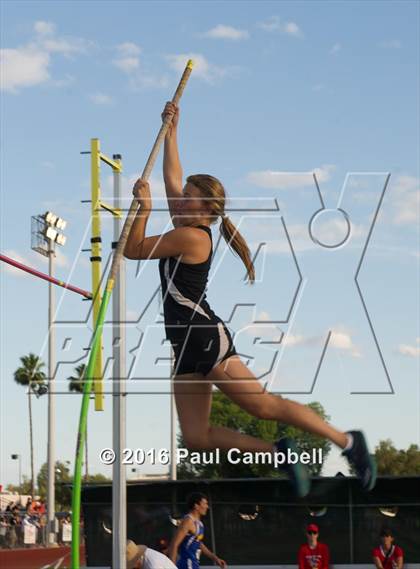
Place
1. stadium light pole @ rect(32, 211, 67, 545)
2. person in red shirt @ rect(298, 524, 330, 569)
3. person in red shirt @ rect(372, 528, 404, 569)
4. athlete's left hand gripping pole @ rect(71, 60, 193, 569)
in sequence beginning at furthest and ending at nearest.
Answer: stadium light pole @ rect(32, 211, 67, 545) < person in red shirt @ rect(372, 528, 404, 569) < person in red shirt @ rect(298, 524, 330, 569) < athlete's left hand gripping pole @ rect(71, 60, 193, 569)

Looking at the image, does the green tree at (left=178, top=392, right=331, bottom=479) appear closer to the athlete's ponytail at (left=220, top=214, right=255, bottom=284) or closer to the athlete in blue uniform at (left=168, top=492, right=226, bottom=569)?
the athlete in blue uniform at (left=168, top=492, right=226, bottom=569)

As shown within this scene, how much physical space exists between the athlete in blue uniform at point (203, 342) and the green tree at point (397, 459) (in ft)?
126

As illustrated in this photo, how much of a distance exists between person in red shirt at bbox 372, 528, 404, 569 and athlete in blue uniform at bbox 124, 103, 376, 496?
902 centimetres

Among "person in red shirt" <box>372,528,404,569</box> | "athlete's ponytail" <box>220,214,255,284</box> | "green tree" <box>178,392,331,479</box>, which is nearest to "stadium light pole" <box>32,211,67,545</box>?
"green tree" <box>178,392,331,479</box>

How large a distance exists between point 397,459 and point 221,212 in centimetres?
4328

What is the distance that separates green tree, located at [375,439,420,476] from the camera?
4422cm

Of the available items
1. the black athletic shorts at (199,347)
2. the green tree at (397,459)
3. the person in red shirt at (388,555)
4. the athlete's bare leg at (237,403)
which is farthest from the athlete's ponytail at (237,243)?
the green tree at (397,459)

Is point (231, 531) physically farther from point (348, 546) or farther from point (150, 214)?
point (150, 214)

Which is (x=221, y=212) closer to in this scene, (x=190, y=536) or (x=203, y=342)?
(x=203, y=342)

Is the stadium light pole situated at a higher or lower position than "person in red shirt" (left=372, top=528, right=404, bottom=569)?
higher

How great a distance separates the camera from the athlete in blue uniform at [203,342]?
512 centimetres

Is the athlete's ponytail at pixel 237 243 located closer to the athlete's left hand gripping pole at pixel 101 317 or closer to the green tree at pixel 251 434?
the athlete's left hand gripping pole at pixel 101 317

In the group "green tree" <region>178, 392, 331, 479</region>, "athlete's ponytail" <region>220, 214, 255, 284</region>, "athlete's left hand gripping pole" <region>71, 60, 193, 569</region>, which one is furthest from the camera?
"green tree" <region>178, 392, 331, 479</region>

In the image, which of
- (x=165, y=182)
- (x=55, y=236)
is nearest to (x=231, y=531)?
(x=165, y=182)
